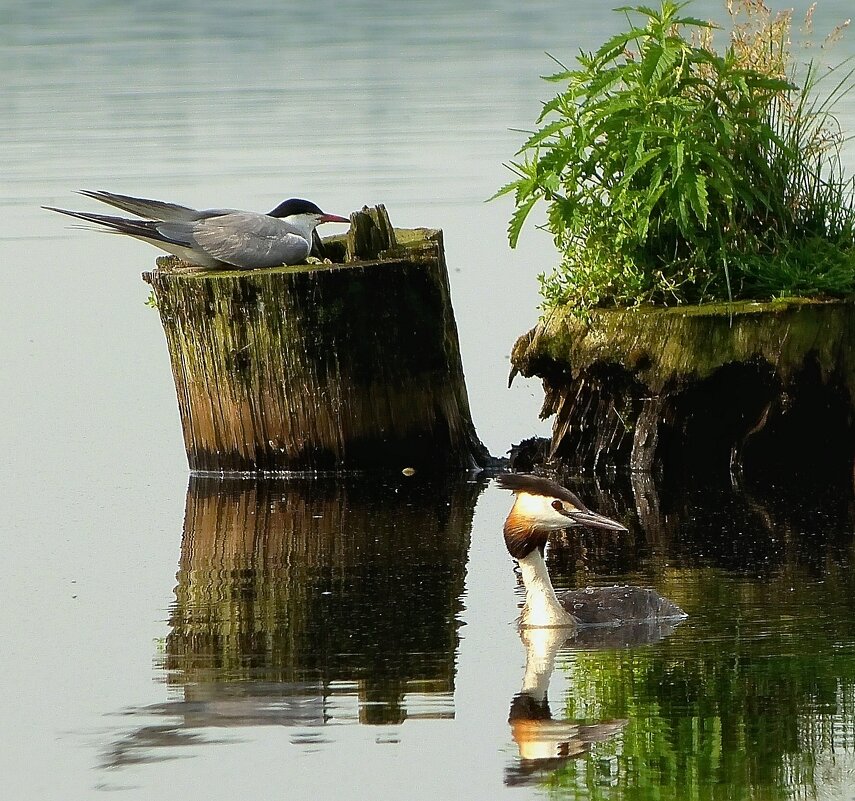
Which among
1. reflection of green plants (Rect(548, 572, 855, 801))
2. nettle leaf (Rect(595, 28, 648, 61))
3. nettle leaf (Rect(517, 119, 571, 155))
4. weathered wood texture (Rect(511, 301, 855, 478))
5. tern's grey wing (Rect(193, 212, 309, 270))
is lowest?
reflection of green plants (Rect(548, 572, 855, 801))

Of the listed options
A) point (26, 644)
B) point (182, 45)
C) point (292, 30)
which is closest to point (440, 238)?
point (26, 644)

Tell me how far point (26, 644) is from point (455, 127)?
17696mm

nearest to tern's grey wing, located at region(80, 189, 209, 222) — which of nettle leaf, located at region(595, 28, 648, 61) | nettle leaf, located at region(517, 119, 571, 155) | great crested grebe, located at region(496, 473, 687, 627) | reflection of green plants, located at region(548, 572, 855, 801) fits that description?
nettle leaf, located at region(517, 119, 571, 155)

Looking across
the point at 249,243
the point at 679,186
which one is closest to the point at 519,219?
the point at 679,186

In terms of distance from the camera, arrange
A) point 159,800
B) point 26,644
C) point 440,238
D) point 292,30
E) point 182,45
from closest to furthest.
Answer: point 159,800 < point 26,644 < point 440,238 < point 182,45 < point 292,30

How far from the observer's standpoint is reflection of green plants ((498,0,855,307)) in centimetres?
957

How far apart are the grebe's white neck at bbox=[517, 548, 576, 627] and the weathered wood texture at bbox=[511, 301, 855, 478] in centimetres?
251

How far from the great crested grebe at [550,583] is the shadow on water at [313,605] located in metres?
0.35

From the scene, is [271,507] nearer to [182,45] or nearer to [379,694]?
[379,694]

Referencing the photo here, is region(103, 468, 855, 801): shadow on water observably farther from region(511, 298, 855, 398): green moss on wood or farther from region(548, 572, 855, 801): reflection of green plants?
region(511, 298, 855, 398): green moss on wood

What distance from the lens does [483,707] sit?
6.36 metres

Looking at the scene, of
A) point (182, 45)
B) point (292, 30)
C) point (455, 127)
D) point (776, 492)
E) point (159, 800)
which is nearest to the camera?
point (159, 800)

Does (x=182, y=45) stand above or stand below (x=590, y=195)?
above

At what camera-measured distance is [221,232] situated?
10078 mm
